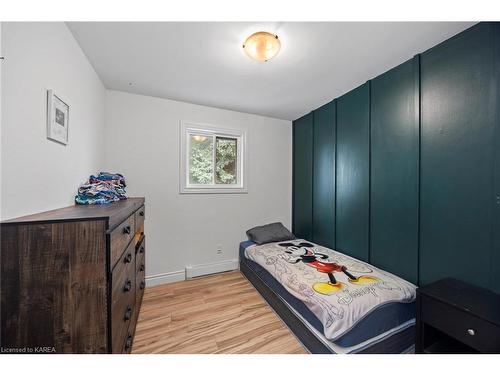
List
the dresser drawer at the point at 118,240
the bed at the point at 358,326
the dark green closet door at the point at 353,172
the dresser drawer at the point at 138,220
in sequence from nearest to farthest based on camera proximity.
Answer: the dresser drawer at the point at 118,240 < the bed at the point at 358,326 < the dresser drawer at the point at 138,220 < the dark green closet door at the point at 353,172

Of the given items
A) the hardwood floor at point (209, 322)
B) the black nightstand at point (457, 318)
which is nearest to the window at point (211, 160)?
the hardwood floor at point (209, 322)

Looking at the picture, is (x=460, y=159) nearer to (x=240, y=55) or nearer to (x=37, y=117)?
(x=240, y=55)

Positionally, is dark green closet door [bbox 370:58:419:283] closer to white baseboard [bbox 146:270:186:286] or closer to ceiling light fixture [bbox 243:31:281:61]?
ceiling light fixture [bbox 243:31:281:61]

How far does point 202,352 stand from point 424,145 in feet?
8.15

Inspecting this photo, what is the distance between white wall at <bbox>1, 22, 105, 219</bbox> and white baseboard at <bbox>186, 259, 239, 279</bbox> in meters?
1.70

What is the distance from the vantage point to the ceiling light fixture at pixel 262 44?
1409mm

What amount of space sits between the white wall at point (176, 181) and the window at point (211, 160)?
0.10 m

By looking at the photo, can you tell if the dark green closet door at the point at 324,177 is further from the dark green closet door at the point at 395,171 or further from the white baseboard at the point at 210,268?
the white baseboard at the point at 210,268

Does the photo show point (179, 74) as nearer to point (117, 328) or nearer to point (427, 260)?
point (117, 328)

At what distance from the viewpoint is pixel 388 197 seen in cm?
195

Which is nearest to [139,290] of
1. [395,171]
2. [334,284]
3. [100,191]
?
[100,191]

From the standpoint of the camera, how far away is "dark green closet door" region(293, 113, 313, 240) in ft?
10.1

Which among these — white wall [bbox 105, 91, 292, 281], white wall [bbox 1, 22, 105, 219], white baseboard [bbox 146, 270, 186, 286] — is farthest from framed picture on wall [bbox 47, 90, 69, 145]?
white baseboard [bbox 146, 270, 186, 286]

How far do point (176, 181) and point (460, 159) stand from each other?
2865 mm
